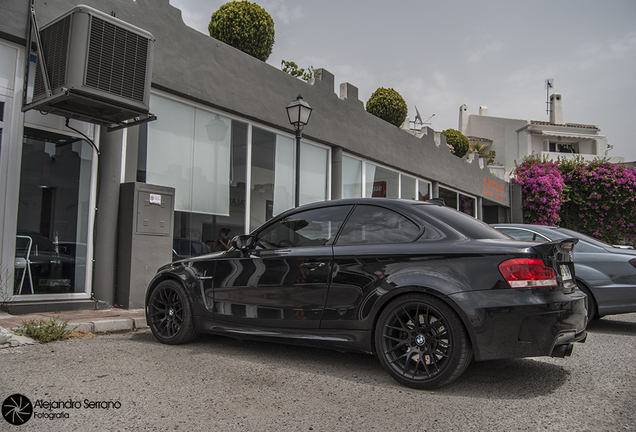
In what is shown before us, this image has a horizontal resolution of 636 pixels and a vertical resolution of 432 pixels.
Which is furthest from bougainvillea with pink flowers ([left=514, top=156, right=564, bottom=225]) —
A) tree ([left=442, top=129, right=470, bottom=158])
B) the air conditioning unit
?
the air conditioning unit

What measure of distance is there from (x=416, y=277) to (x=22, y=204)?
5281mm

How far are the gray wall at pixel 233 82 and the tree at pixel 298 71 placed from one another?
288 mm

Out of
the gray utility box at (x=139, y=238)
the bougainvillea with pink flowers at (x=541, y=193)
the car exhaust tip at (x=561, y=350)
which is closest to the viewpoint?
the car exhaust tip at (x=561, y=350)

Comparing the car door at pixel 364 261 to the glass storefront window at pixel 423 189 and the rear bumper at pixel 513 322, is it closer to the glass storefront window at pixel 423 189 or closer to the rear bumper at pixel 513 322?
the rear bumper at pixel 513 322

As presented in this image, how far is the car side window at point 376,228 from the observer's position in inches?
150

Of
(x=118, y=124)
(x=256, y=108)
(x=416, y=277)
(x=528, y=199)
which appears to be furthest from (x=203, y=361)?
(x=528, y=199)

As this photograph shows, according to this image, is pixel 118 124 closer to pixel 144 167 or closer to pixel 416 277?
pixel 144 167

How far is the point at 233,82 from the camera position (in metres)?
8.76

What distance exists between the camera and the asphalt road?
2.75 metres

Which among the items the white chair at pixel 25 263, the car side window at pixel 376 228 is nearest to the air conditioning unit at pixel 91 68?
the white chair at pixel 25 263

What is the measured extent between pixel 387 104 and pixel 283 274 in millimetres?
10996

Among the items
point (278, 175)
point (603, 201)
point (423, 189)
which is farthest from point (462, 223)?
point (603, 201)

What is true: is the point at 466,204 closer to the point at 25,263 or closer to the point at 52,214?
the point at 52,214

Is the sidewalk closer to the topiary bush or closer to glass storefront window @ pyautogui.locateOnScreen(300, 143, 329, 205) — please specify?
glass storefront window @ pyautogui.locateOnScreen(300, 143, 329, 205)
